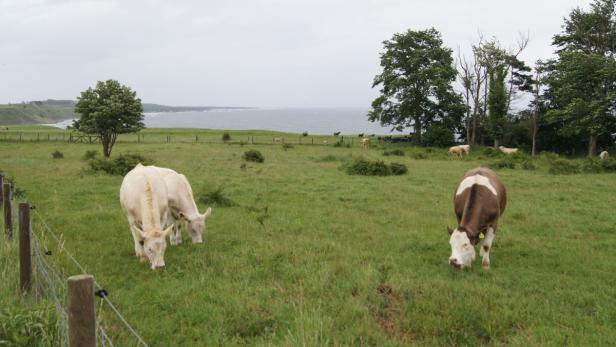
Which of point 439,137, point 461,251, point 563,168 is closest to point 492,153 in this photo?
point 439,137

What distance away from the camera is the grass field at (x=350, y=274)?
20.5ft

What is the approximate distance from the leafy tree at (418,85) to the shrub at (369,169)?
81.8 feet

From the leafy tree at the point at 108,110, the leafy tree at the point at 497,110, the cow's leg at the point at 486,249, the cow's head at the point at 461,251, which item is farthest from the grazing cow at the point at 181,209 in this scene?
the leafy tree at the point at 497,110

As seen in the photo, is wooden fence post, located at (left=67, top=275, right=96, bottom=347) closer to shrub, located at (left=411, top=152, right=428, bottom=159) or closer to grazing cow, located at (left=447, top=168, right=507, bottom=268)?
grazing cow, located at (left=447, top=168, right=507, bottom=268)

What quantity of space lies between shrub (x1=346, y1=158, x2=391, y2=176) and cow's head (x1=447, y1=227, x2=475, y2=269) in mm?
14716

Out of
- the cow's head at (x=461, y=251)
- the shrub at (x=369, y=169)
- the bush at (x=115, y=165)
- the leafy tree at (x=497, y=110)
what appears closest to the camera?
the cow's head at (x=461, y=251)

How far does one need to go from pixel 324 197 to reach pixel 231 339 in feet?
36.3

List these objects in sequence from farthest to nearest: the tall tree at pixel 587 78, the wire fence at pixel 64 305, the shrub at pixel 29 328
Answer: the tall tree at pixel 587 78
the shrub at pixel 29 328
the wire fence at pixel 64 305

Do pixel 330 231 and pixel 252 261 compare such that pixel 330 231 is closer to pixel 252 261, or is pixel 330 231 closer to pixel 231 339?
pixel 252 261

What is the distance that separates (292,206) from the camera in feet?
49.8

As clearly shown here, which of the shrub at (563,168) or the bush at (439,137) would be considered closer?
the shrub at (563,168)

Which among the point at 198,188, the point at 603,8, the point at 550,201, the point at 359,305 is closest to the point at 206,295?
the point at 359,305

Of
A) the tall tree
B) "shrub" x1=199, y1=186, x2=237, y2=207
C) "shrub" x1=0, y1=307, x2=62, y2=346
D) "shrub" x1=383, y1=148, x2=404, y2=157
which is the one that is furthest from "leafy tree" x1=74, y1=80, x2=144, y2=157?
the tall tree

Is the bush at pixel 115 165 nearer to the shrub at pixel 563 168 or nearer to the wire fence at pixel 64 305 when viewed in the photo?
the wire fence at pixel 64 305
